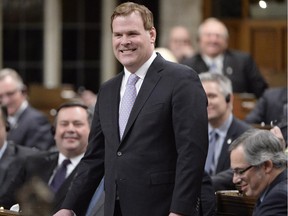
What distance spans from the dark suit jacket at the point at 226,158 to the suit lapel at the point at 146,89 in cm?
150

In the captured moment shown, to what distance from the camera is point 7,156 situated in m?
6.69

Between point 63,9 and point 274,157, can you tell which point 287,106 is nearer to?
point 274,157

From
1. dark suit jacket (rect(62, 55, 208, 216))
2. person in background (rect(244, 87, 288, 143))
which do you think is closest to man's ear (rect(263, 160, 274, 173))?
dark suit jacket (rect(62, 55, 208, 216))

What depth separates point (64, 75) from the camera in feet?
41.7

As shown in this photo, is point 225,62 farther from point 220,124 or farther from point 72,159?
point 72,159

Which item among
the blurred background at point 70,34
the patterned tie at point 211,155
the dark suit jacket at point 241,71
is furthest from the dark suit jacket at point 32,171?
the blurred background at point 70,34

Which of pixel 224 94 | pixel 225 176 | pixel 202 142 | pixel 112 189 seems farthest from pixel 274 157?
pixel 224 94

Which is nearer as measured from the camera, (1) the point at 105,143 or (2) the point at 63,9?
(1) the point at 105,143

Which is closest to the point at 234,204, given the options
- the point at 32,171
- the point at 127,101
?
the point at 127,101

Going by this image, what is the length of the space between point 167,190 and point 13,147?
2.87 metres

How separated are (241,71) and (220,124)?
2.54m

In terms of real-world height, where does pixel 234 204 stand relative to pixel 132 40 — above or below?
below

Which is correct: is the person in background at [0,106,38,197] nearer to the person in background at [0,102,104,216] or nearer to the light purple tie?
the person in background at [0,102,104,216]

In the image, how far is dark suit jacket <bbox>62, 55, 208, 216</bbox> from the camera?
3.99 m
